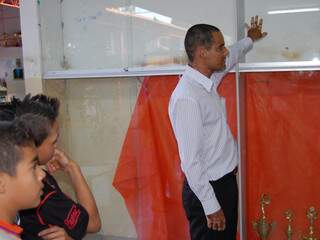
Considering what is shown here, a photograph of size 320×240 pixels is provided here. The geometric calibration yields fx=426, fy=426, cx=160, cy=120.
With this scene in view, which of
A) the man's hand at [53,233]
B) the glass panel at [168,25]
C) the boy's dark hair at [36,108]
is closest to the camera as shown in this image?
the man's hand at [53,233]

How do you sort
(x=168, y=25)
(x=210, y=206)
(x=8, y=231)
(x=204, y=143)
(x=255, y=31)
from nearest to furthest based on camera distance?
1. (x=8, y=231)
2. (x=210, y=206)
3. (x=204, y=143)
4. (x=255, y=31)
5. (x=168, y=25)

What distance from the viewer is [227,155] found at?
79.3 inches

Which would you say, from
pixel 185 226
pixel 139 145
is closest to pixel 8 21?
pixel 139 145

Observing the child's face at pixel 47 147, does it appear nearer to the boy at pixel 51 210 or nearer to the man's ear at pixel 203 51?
the boy at pixel 51 210

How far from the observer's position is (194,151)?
1.86 metres

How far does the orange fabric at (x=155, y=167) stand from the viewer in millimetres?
2732

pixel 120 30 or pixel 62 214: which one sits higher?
pixel 120 30

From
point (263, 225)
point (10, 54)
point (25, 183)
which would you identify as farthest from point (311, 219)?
point (10, 54)

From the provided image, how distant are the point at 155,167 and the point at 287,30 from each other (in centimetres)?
117

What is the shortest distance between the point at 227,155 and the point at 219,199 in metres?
0.21

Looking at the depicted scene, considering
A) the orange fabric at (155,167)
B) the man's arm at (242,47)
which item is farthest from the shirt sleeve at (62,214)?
the orange fabric at (155,167)

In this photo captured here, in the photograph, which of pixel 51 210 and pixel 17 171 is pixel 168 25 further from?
pixel 17 171

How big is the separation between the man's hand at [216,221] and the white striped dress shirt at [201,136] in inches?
0.9

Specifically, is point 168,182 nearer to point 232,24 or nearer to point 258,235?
point 258,235
